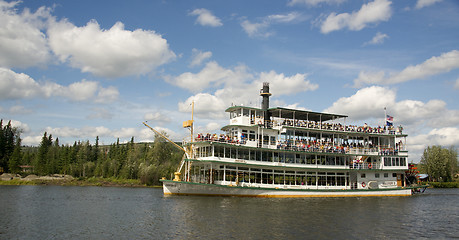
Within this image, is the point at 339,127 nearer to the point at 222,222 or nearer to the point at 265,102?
the point at 265,102

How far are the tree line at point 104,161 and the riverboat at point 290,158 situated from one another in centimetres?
2875

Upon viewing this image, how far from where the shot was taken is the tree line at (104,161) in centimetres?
6494

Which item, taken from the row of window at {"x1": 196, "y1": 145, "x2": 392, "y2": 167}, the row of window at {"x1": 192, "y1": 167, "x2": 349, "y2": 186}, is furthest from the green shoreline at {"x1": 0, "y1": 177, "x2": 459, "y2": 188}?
the row of window at {"x1": 196, "y1": 145, "x2": 392, "y2": 167}

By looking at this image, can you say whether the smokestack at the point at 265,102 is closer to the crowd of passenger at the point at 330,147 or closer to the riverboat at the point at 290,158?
the riverboat at the point at 290,158

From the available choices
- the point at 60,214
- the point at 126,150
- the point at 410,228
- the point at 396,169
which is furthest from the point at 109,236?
the point at 126,150

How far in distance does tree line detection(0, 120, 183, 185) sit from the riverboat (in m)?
28.8

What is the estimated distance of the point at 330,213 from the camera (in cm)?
2473

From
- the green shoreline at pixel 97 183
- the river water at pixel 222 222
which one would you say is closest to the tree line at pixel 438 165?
the green shoreline at pixel 97 183

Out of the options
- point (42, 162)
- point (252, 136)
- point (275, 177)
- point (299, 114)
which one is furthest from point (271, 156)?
point (42, 162)

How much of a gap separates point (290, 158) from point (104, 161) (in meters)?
62.7

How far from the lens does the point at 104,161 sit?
282 ft

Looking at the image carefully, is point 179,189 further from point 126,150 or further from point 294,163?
point 126,150

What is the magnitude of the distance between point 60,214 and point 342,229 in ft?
61.3

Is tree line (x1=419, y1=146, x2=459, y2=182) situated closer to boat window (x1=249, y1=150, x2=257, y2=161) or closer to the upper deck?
the upper deck
